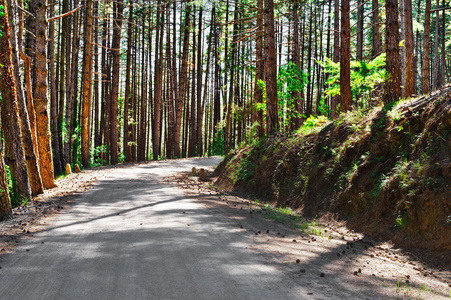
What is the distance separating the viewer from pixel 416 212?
614 cm

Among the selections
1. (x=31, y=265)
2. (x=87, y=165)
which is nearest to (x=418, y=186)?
(x=31, y=265)

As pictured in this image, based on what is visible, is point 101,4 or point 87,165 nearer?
point 87,165

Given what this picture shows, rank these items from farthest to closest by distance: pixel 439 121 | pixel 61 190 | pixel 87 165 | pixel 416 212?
1. pixel 87 165
2. pixel 61 190
3. pixel 439 121
4. pixel 416 212

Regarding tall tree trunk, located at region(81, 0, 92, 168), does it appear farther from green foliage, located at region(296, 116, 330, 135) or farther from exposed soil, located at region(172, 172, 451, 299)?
exposed soil, located at region(172, 172, 451, 299)

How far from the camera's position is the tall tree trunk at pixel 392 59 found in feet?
30.6

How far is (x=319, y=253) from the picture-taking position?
5.47 meters

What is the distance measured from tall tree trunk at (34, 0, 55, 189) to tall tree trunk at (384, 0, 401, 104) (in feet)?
37.9

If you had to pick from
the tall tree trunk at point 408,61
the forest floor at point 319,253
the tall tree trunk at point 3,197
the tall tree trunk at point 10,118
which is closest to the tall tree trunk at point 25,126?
the tall tree trunk at point 10,118

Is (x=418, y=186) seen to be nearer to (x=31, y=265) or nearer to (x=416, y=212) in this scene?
(x=416, y=212)

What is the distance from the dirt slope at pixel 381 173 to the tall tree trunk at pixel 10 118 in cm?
731

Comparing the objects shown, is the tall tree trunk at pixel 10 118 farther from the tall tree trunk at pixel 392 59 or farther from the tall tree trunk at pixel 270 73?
the tall tree trunk at pixel 392 59

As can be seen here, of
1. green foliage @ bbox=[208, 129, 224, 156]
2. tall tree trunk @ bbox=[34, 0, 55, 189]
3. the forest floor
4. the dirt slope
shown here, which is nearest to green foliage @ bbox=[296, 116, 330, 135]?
the dirt slope

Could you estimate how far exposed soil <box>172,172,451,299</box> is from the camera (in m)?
4.29

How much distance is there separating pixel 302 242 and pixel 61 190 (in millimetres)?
9558
